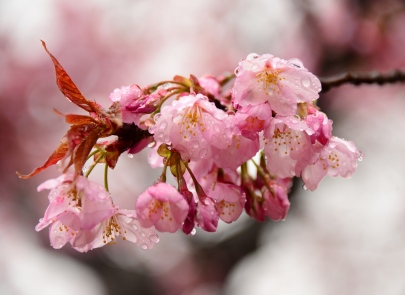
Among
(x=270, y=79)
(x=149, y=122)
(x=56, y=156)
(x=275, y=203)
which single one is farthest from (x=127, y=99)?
(x=275, y=203)

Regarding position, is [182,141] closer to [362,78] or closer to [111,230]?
[111,230]

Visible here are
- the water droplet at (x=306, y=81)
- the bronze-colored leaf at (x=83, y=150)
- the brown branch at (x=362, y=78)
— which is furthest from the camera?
the brown branch at (x=362, y=78)

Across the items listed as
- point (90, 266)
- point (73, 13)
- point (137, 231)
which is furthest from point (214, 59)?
point (137, 231)

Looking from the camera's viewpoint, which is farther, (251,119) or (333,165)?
(333,165)

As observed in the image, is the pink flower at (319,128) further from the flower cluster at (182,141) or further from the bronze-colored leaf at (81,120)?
the bronze-colored leaf at (81,120)

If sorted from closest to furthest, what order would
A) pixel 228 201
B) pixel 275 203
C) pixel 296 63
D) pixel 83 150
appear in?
1. pixel 83 150
2. pixel 296 63
3. pixel 228 201
4. pixel 275 203

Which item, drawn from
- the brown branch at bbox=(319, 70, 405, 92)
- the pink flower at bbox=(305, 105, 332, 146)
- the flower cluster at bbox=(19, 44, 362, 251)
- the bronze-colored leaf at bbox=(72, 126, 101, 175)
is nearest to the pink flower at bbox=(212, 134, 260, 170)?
the flower cluster at bbox=(19, 44, 362, 251)

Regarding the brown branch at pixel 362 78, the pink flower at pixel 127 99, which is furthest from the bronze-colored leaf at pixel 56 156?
the brown branch at pixel 362 78
